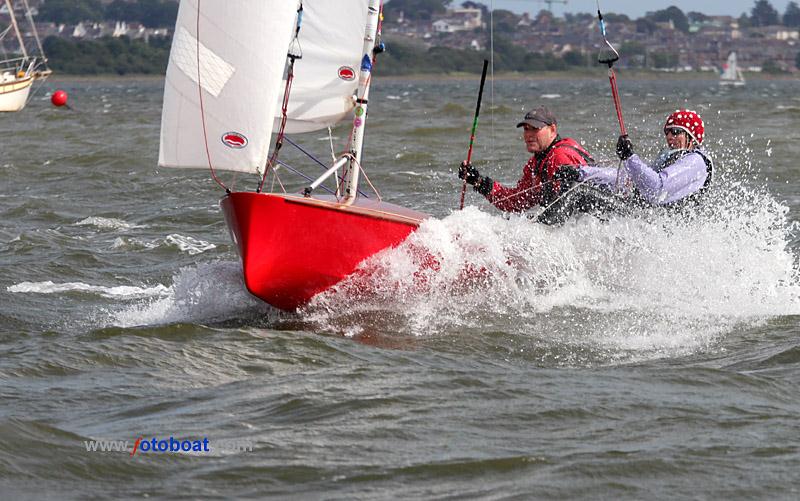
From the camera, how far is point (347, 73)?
25.2ft

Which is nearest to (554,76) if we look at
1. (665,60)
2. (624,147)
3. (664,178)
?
(665,60)

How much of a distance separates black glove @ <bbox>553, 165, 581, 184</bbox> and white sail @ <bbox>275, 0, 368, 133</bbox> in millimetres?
1276

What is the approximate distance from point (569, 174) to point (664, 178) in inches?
21.3

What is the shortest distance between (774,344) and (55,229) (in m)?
7.07

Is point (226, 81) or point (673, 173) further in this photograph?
point (673, 173)

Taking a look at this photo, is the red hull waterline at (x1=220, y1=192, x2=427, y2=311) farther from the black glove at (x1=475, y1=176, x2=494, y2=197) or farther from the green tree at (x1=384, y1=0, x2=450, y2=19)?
the green tree at (x1=384, y1=0, x2=450, y2=19)

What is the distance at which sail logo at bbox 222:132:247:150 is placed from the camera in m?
6.88

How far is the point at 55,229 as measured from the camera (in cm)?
1166

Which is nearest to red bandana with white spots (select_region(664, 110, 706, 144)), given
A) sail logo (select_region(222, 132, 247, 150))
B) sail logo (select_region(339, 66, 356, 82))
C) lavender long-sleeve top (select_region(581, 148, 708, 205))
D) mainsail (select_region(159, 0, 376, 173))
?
lavender long-sleeve top (select_region(581, 148, 708, 205))

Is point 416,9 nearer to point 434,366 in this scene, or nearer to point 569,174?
point 569,174

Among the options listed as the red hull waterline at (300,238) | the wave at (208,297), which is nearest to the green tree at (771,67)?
the wave at (208,297)

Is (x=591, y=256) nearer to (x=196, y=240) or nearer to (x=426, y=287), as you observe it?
(x=426, y=287)

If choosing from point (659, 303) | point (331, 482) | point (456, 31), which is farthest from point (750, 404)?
point (456, 31)

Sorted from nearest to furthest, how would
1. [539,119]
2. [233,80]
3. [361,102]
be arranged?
[233,80] < [361,102] < [539,119]
